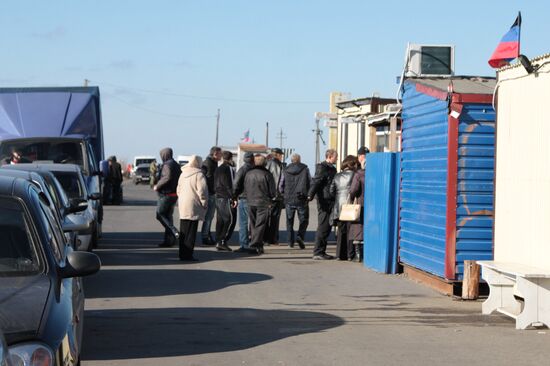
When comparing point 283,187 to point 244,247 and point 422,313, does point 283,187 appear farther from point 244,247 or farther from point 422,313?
point 422,313

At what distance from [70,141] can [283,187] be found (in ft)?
14.0

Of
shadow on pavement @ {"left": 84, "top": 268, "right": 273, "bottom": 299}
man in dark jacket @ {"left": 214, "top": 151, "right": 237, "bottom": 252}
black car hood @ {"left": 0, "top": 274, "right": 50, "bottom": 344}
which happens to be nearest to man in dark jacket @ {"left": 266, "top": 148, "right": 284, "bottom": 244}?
man in dark jacket @ {"left": 214, "top": 151, "right": 237, "bottom": 252}

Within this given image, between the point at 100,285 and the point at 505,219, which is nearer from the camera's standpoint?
the point at 505,219

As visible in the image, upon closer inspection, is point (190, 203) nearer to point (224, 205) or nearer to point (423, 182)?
point (224, 205)

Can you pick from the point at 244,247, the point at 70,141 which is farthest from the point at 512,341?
the point at 70,141

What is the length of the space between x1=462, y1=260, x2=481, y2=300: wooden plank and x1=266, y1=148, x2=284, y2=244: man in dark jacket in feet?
25.2

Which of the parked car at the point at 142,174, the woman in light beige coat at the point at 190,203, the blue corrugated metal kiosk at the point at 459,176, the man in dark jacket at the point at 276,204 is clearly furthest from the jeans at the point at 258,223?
the parked car at the point at 142,174

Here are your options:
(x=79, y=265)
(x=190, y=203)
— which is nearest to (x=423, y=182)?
(x=190, y=203)

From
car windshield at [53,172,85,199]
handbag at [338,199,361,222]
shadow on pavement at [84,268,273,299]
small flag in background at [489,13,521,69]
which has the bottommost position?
shadow on pavement at [84,268,273,299]

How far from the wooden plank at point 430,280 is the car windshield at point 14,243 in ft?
23.4

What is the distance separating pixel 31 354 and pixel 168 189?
1429 cm

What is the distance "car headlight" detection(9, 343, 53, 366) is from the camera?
532cm

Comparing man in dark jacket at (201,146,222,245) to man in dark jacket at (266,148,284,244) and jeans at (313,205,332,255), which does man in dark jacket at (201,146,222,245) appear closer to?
man in dark jacket at (266,148,284,244)

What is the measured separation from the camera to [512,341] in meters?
10.0
